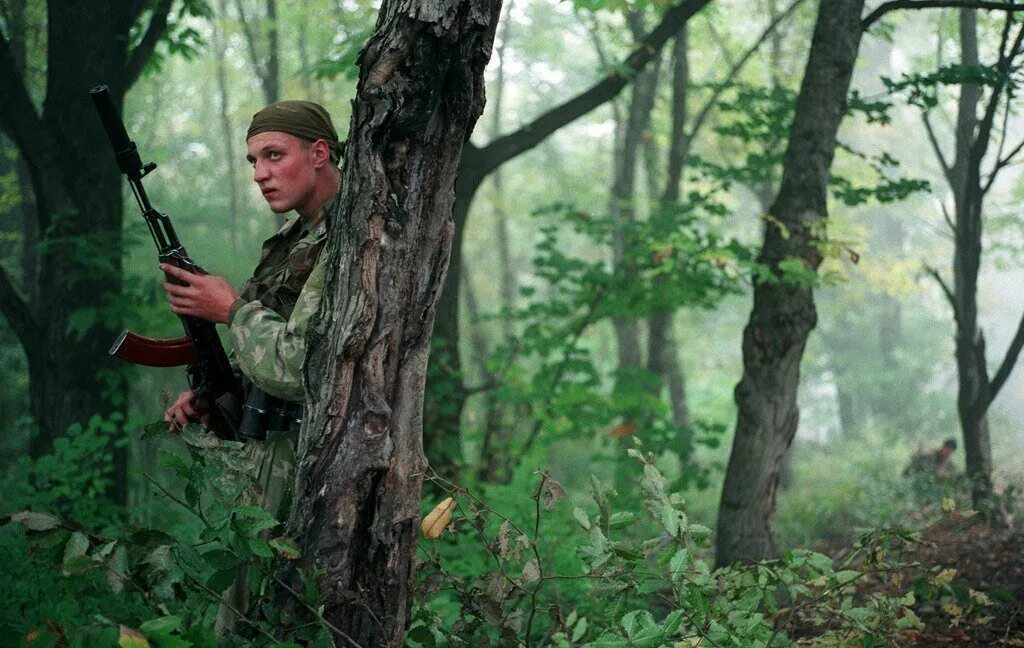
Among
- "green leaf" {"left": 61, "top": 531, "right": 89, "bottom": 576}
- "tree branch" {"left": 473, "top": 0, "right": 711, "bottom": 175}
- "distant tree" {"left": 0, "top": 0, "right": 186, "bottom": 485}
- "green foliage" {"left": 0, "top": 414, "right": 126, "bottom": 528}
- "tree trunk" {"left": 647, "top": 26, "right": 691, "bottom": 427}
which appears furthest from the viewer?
"tree trunk" {"left": 647, "top": 26, "right": 691, "bottom": 427}

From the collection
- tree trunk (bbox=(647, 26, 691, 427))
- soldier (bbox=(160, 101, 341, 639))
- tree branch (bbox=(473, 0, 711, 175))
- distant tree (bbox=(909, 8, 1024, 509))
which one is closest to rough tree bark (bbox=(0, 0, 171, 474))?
tree branch (bbox=(473, 0, 711, 175))

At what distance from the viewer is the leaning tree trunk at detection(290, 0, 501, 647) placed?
91.8 inches

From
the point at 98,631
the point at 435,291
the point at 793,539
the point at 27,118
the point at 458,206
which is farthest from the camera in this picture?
the point at 793,539

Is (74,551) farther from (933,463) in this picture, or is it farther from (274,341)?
(933,463)

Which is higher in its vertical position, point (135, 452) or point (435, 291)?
point (435, 291)

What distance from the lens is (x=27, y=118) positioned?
5750 mm

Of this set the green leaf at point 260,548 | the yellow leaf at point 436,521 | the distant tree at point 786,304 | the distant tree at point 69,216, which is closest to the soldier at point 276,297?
the green leaf at point 260,548

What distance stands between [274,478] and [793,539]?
7.50 metres

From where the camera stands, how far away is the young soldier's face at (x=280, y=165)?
2.81 meters

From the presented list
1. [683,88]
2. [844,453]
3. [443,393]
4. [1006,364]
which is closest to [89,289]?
[443,393]

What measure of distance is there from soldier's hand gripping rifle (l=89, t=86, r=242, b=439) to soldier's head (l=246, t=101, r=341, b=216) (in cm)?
34

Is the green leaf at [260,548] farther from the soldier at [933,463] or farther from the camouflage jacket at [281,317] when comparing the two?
the soldier at [933,463]

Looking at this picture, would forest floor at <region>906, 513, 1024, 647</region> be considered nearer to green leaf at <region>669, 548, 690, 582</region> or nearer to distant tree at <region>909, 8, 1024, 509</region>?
distant tree at <region>909, 8, 1024, 509</region>

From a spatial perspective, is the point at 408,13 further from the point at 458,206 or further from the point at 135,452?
the point at 135,452
